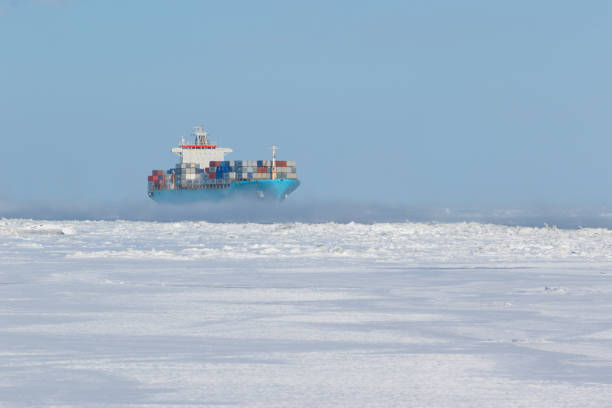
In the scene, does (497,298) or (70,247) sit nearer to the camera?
(497,298)

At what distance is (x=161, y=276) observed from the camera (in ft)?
37.5

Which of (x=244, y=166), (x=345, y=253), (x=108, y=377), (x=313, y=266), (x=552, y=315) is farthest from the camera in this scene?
(x=244, y=166)

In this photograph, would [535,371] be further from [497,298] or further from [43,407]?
[497,298]

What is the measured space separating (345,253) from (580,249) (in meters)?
5.27

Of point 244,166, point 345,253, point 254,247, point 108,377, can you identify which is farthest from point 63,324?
point 244,166

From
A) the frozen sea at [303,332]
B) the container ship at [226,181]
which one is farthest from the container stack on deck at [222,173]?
the frozen sea at [303,332]

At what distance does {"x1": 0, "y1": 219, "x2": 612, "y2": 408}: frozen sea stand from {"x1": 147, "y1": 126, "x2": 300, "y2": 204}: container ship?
285ft

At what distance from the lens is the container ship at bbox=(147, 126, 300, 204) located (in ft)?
332

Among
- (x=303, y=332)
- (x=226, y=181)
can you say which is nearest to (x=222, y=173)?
(x=226, y=181)

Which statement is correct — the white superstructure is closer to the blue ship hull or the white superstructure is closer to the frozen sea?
the blue ship hull

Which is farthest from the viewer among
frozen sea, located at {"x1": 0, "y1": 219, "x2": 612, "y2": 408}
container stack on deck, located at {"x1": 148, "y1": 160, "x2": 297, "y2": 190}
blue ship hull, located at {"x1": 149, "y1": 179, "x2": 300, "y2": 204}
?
container stack on deck, located at {"x1": 148, "y1": 160, "x2": 297, "y2": 190}

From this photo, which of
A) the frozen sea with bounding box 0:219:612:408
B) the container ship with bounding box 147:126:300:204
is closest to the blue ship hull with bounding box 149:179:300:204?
the container ship with bounding box 147:126:300:204

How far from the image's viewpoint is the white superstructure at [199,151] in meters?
116

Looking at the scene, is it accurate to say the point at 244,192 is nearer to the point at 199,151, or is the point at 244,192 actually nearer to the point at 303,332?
the point at 199,151
